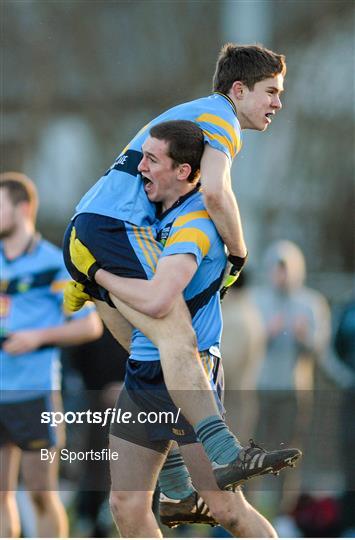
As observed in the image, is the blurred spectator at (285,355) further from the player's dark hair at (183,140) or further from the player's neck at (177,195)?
the player's dark hair at (183,140)

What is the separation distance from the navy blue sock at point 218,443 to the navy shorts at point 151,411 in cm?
12

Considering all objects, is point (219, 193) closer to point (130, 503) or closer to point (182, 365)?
point (182, 365)

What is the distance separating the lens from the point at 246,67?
4.64 metres

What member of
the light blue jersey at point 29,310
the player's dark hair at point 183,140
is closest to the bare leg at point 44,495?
the light blue jersey at point 29,310

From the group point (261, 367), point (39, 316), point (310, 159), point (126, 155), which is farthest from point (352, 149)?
point (126, 155)

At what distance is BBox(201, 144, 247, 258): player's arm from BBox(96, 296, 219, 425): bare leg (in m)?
0.31

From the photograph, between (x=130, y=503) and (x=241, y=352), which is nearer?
(x=130, y=503)

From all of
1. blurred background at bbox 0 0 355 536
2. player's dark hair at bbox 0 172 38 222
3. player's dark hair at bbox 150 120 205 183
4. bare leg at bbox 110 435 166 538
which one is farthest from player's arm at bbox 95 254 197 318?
blurred background at bbox 0 0 355 536

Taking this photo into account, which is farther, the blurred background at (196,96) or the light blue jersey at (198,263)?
the blurred background at (196,96)

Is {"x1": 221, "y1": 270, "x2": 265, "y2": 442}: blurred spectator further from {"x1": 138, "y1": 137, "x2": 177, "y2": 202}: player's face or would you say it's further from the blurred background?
{"x1": 138, "y1": 137, "x2": 177, "y2": 202}: player's face

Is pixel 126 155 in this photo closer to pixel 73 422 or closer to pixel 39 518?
pixel 73 422

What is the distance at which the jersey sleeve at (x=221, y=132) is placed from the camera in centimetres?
442

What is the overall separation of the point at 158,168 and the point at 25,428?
212 cm

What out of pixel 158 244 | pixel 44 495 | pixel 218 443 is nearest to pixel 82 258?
pixel 158 244
